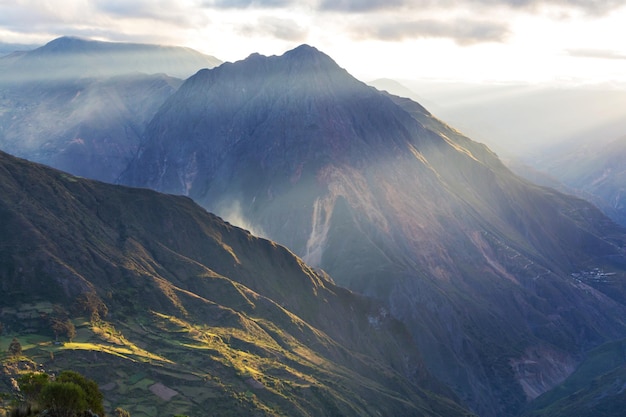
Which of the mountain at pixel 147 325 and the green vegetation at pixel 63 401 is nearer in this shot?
the green vegetation at pixel 63 401

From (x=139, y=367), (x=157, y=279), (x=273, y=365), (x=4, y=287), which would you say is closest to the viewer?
(x=139, y=367)

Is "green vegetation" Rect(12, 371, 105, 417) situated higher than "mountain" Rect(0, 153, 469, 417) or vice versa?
"green vegetation" Rect(12, 371, 105, 417)

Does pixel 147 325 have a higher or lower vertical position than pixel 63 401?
lower

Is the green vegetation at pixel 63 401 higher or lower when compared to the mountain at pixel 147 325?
higher

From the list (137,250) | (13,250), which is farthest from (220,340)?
(13,250)

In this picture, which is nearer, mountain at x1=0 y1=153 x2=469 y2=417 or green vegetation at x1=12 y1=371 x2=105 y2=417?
green vegetation at x1=12 y1=371 x2=105 y2=417

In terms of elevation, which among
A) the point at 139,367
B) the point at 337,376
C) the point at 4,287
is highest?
the point at 4,287

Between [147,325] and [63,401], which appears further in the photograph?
[147,325]

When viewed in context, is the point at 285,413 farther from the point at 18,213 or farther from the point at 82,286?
the point at 18,213
